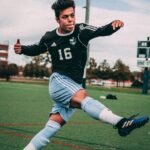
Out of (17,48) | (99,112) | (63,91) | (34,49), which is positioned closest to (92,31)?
(63,91)

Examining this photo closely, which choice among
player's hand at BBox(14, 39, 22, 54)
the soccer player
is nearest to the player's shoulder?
the soccer player

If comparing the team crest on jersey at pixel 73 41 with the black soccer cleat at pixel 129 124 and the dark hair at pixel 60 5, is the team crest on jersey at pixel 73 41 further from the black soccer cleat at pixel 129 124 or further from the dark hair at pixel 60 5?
the black soccer cleat at pixel 129 124

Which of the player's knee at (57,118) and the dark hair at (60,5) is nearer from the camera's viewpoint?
the dark hair at (60,5)

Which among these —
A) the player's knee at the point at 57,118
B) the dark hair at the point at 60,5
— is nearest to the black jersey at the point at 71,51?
the dark hair at the point at 60,5

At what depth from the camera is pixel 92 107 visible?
455 cm

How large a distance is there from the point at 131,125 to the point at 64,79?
1074mm

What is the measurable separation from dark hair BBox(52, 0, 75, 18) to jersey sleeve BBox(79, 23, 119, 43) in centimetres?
27

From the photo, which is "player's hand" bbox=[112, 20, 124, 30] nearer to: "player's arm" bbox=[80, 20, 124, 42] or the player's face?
"player's arm" bbox=[80, 20, 124, 42]

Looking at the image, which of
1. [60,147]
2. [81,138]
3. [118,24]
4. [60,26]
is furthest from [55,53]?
[81,138]

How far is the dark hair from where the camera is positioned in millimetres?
4930

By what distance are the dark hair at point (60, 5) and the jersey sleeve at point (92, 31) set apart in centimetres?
27

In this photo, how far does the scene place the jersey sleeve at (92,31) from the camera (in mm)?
4605

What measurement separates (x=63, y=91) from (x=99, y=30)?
0.80 meters

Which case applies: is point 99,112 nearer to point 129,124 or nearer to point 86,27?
point 129,124
